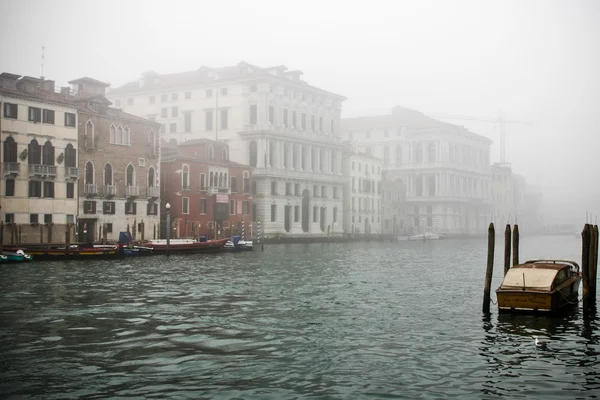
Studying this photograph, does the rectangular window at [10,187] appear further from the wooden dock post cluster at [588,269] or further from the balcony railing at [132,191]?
the wooden dock post cluster at [588,269]

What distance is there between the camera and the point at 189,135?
2987 inches

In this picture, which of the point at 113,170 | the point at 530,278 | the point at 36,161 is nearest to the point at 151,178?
the point at 113,170

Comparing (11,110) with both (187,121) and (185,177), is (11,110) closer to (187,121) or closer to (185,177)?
(185,177)

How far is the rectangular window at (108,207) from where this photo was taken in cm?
4984

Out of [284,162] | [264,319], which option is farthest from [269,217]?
[264,319]

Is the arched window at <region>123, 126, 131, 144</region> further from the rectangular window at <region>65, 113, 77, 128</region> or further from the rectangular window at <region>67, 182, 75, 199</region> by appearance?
the rectangular window at <region>67, 182, 75, 199</region>

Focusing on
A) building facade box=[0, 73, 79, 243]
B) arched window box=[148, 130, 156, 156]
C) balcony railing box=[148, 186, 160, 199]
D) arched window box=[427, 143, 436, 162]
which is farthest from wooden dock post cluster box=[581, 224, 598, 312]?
arched window box=[427, 143, 436, 162]

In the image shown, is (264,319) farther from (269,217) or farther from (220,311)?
(269,217)

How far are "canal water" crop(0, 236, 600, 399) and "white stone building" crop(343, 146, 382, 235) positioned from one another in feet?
192

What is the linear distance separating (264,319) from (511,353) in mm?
6391

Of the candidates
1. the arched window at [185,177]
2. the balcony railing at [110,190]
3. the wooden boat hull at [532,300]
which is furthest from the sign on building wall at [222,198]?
the wooden boat hull at [532,300]

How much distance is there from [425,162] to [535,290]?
3663 inches

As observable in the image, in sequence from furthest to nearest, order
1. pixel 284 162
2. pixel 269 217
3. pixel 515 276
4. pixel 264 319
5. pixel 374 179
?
pixel 374 179 → pixel 284 162 → pixel 269 217 → pixel 515 276 → pixel 264 319

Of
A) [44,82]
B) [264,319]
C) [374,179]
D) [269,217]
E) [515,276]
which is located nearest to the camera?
[264,319]
